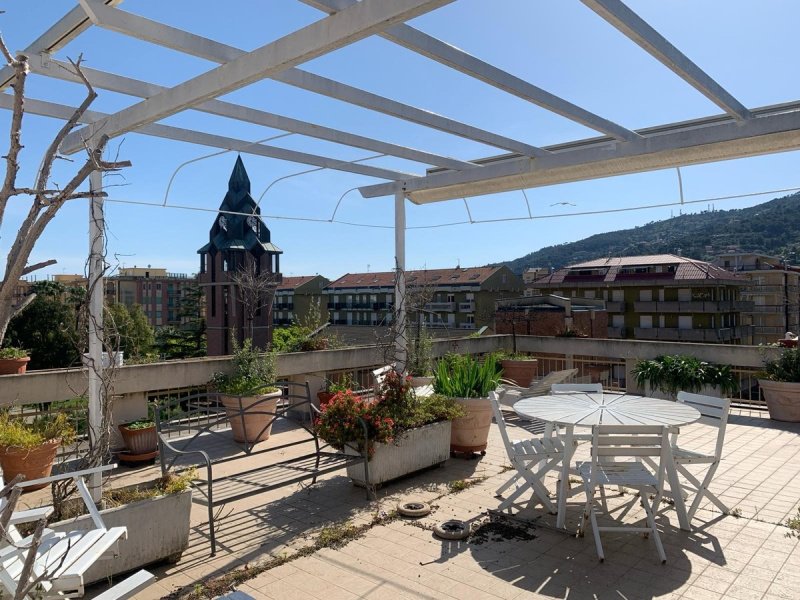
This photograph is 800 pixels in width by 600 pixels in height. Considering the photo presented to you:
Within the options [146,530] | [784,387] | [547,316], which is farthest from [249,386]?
[547,316]

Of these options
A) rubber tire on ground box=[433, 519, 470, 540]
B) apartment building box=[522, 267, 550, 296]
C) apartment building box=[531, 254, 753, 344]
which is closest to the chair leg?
rubber tire on ground box=[433, 519, 470, 540]

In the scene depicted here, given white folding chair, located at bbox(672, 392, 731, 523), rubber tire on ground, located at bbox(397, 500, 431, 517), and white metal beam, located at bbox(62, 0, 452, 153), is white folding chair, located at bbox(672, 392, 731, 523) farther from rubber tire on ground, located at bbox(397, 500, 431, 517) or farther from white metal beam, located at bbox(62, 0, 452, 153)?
white metal beam, located at bbox(62, 0, 452, 153)

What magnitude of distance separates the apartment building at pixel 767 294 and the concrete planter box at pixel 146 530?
6642cm

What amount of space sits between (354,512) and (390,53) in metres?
3.74

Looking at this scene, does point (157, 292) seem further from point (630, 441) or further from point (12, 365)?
point (630, 441)

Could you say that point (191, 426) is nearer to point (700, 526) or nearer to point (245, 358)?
point (245, 358)

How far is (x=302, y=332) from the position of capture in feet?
29.1

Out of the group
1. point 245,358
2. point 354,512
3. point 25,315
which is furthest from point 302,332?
point 25,315

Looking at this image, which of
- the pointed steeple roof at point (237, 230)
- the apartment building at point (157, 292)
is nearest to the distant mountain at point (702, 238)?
the apartment building at point (157, 292)

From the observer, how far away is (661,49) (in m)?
3.71

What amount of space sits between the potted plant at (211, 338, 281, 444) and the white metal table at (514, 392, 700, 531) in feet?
10.6

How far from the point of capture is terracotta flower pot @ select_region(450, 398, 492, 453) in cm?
583

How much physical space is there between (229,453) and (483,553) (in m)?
3.53

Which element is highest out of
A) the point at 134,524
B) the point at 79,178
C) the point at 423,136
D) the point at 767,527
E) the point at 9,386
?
the point at 423,136
